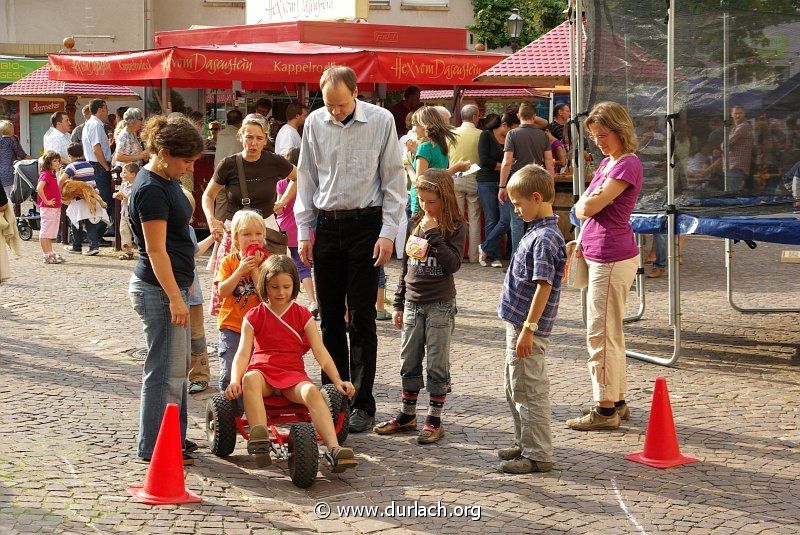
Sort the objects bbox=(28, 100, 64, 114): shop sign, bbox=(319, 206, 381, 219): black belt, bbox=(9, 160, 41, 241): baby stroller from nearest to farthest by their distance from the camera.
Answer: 1. bbox=(319, 206, 381, 219): black belt
2. bbox=(9, 160, 41, 241): baby stroller
3. bbox=(28, 100, 64, 114): shop sign

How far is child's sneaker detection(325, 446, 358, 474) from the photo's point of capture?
18.4 ft

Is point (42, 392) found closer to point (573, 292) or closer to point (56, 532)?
point (56, 532)

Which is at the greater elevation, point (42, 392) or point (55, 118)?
point (55, 118)

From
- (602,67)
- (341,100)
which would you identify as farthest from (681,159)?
(341,100)

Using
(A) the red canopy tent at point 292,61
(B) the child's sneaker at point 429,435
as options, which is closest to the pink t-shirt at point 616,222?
(B) the child's sneaker at point 429,435

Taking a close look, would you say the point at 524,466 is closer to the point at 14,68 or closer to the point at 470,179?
the point at 470,179

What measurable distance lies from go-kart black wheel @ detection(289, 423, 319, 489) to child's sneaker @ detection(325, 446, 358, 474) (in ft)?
0.30

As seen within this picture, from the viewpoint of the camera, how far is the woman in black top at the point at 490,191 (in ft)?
47.2

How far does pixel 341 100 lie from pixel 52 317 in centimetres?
519

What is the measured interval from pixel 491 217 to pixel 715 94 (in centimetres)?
598

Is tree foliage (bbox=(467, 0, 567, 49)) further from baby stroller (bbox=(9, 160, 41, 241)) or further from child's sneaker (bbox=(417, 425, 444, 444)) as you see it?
child's sneaker (bbox=(417, 425, 444, 444))

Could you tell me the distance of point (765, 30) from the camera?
8.77 metres

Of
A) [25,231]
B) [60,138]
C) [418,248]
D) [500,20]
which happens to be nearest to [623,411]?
[418,248]

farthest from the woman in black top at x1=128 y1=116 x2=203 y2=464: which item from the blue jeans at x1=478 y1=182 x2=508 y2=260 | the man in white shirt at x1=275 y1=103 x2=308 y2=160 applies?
the blue jeans at x1=478 y1=182 x2=508 y2=260
